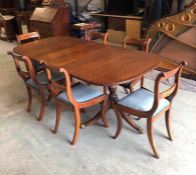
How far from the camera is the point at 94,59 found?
2.17 meters

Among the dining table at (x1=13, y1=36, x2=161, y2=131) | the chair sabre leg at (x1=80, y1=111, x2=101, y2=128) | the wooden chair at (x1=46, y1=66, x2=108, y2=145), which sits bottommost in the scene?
the chair sabre leg at (x1=80, y1=111, x2=101, y2=128)

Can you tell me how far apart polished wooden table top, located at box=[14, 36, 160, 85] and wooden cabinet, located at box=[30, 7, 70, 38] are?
1.90 m

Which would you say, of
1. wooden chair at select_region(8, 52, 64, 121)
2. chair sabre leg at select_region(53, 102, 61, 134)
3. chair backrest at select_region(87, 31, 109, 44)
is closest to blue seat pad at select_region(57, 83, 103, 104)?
chair sabre leg at select_region(53, 102, 61, 134)

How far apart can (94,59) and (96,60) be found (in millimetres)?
39

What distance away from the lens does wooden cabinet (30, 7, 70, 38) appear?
15.2 feet

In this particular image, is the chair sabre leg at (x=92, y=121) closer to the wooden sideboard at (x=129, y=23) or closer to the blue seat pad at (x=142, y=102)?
the blue seat pad at (x=142, y=102)

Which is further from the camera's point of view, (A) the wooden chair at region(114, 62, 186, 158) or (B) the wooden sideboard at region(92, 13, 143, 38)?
(B) the wooden sideboard at region(92, 13, 143, 38)

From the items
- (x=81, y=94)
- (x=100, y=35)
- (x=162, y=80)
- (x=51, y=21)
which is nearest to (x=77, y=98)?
(x=81, y=94)

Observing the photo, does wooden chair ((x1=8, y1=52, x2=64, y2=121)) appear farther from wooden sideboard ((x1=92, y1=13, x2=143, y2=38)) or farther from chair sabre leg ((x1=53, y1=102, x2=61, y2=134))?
wooden sideboard ((x1=92, y1=13, x2=143, y2=38))

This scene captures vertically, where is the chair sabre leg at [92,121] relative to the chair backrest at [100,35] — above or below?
below

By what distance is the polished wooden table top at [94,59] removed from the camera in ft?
5.90

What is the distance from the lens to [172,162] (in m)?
1.84

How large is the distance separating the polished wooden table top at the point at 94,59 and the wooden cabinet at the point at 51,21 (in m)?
1.90

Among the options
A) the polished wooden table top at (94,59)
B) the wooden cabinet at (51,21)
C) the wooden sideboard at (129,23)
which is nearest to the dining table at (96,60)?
the polished wooden table top at (94,59)
